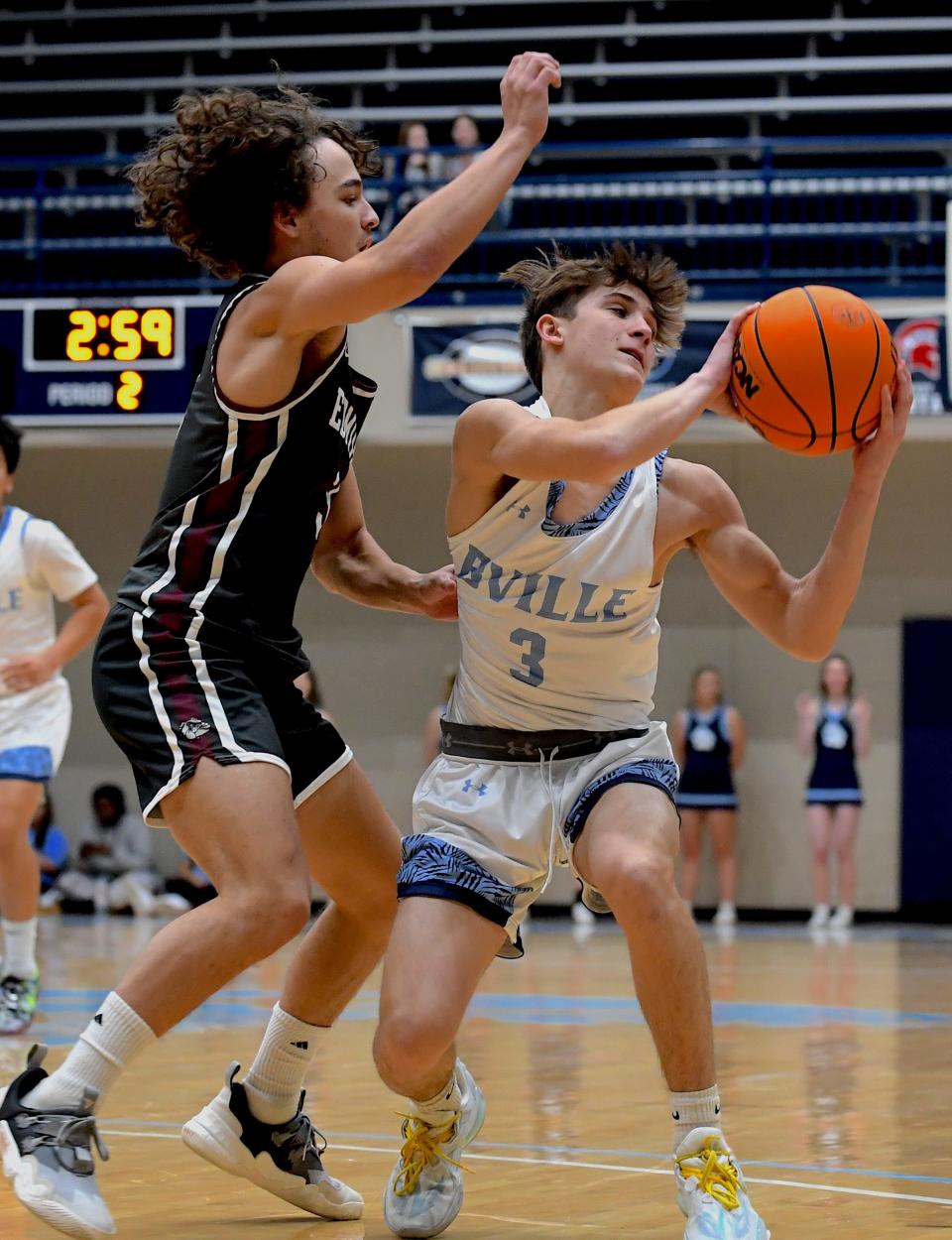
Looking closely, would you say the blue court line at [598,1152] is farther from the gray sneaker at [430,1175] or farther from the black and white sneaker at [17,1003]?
the black and white sneaker at [17,1003]

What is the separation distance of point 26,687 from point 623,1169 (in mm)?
3079

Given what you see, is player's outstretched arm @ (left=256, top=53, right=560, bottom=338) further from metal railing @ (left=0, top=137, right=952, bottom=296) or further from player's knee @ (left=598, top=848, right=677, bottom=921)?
metal railing @ (left=0, top=137, right=952, bottom=296)

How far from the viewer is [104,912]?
13.3m

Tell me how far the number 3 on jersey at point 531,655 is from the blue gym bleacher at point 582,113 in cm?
879

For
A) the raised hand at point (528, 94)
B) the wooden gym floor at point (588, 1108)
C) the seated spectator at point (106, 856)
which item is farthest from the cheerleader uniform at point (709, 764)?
the raised hand at point (528, 94)

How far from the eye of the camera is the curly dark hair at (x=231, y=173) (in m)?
3.47

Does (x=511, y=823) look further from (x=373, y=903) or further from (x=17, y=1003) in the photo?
(x=17, y=1003)

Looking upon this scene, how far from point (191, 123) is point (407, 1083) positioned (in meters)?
1.87

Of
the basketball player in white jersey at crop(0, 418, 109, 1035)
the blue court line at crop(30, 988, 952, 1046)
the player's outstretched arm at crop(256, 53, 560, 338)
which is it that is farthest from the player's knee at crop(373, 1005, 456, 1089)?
the blue court line at crop(30, 988, 952, 1046)

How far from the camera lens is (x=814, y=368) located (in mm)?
3324

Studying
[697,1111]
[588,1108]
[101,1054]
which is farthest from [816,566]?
[588,1108]

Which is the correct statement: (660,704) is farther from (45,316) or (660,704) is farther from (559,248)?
(559,248)

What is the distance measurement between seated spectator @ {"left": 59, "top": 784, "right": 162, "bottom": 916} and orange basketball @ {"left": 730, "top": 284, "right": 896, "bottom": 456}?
10.5 metres

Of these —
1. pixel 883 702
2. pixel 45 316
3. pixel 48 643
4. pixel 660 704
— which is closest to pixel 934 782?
pixel 883 702
